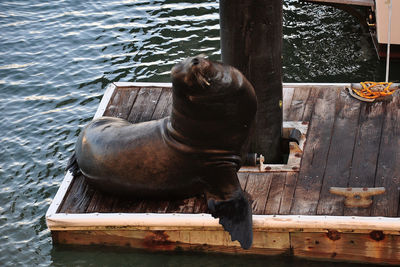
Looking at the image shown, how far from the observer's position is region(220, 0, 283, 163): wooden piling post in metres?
5.16

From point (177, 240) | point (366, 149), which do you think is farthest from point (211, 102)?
point (366, 149)

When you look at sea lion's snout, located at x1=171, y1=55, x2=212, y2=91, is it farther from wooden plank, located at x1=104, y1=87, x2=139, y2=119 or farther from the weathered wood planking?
wooden plank, located at x1=104, y1=87, x2=139, y2=119

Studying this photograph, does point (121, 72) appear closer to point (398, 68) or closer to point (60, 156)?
point (60, 156)

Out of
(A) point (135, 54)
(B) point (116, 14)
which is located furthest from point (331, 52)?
(B) point (116, 14)

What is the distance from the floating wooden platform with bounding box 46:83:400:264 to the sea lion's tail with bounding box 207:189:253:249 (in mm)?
105

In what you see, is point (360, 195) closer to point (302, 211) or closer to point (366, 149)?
point (302, 211)

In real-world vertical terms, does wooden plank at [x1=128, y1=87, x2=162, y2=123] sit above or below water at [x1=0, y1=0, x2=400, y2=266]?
above

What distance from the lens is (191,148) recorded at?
16.5ft

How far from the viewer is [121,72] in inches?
351

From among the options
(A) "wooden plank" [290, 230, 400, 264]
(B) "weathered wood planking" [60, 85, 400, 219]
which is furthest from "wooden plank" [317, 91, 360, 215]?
(A) "wooden plank" [290, 230, 400, 264]

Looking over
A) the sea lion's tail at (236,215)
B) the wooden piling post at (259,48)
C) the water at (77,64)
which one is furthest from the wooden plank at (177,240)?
the wooden piling post at (259,48)

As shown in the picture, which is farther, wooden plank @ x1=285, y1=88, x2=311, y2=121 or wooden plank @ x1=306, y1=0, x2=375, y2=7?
wooden plank @ x1=306, y1=0, x2=375, y2=7

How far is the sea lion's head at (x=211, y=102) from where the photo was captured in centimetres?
446

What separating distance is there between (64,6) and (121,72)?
7.66 ft
